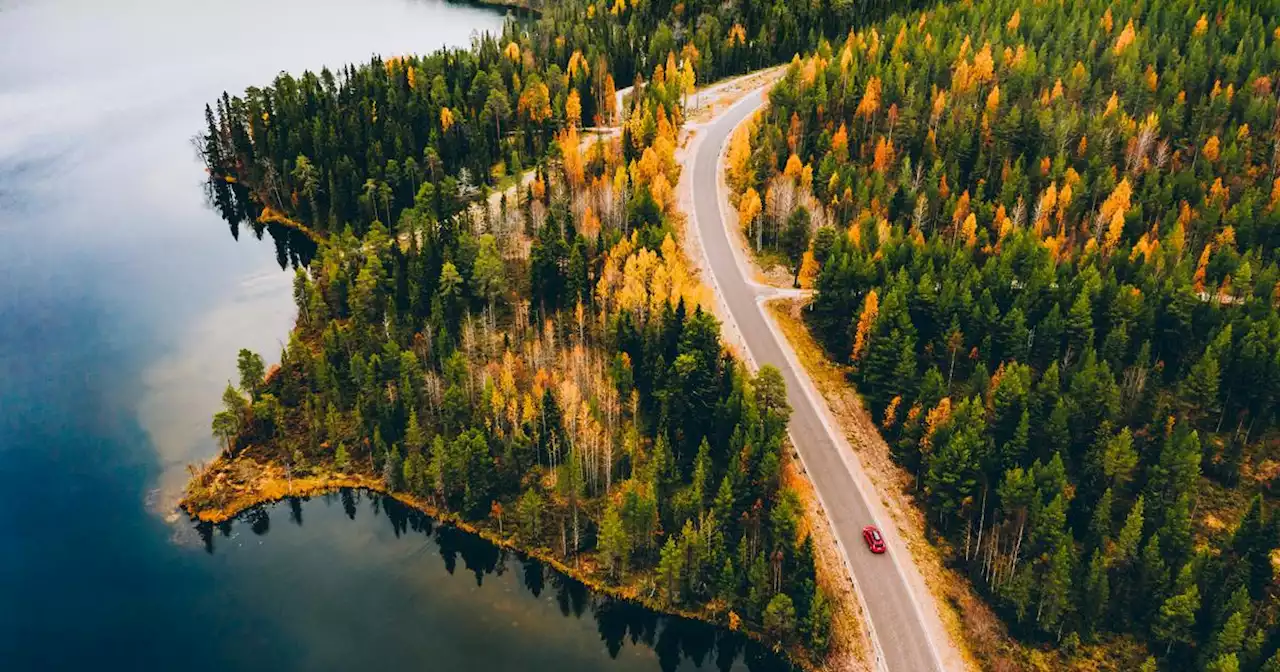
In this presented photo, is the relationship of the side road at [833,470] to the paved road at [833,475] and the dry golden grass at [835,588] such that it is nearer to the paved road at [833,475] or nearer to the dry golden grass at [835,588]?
the paved road at [833,475]

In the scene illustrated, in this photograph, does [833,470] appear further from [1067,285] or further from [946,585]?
[1067,285]

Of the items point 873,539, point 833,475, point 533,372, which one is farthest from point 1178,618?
point 533,372

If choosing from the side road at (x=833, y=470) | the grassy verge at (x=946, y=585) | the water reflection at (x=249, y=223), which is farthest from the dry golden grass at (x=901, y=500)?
the water reflection at (x=249, y=223)

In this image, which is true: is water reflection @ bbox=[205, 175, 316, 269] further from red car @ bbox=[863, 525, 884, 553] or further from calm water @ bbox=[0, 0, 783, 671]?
red car @ bbox=[863, 525, 884, 553]

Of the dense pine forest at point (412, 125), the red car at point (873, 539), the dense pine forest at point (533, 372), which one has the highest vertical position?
the dense pine forest at point (412, 125)

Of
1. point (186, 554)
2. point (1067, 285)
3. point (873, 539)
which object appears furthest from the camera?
point (1067, 285)

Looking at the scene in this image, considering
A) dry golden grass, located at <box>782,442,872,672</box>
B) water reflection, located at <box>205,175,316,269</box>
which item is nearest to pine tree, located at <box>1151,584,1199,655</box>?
dry golden grass, located at <box>782,442,872,672</box>
